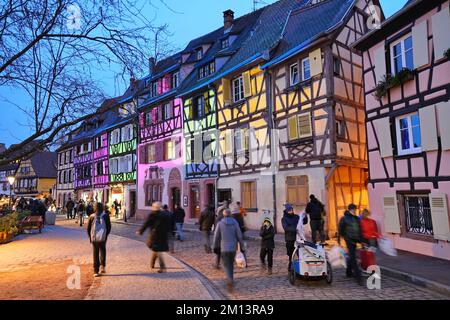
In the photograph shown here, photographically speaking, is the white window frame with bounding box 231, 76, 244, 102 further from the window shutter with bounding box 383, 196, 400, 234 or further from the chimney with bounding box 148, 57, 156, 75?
the chimney with bounding box 148, 57, 156, 75

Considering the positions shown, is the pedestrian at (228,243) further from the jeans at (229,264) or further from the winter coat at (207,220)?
the winter coat at (207,220)

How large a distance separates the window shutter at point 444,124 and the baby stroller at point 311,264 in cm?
505

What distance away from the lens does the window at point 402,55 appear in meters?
11.1

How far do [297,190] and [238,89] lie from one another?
733 centimetres

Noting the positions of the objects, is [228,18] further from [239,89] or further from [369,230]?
[369,230]

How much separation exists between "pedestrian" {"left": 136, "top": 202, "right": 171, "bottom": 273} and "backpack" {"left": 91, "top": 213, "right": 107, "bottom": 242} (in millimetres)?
857

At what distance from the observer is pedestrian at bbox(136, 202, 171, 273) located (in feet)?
27.5

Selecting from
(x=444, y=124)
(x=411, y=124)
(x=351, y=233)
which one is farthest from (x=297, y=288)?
(x=411, y=124)

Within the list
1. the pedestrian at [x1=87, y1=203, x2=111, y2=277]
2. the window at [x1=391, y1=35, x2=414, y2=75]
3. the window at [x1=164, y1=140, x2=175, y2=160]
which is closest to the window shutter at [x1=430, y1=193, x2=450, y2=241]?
the window at [x1=391, y1=35, x2=414, y2=75]

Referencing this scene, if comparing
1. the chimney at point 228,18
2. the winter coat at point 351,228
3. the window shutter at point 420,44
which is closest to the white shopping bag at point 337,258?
the winter coat at point 351,228

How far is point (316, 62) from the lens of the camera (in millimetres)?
15141

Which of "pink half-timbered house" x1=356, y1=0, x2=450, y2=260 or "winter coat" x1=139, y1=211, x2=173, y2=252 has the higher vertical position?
"pink half-timbered house" x1=356, y1=0, x2=450, y2=260
